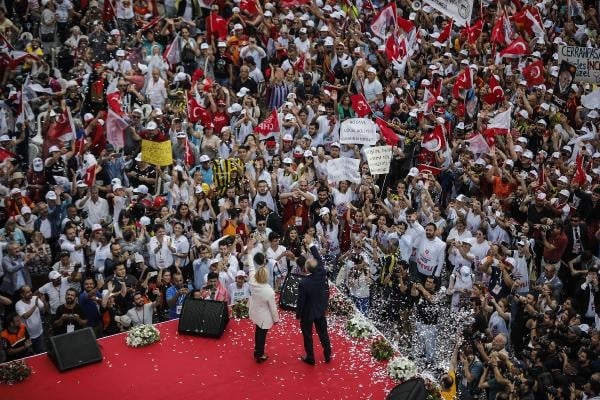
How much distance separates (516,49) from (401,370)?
34.9 ft

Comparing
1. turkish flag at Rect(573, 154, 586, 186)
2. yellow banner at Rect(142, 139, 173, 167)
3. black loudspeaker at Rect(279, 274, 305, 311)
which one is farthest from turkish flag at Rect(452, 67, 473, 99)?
black loudspeaker at Rect(279, 274, 305, 311)

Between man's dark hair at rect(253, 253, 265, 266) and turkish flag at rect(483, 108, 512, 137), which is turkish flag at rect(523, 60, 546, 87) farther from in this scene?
man's dark hair at rect(253, 253, 265, 266)

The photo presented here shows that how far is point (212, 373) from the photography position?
486 inches

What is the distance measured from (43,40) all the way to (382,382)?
11.5 m

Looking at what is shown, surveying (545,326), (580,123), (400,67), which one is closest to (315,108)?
(400,67)

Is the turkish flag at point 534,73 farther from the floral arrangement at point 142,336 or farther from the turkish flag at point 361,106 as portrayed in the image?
the floral arrangement at point 142,336

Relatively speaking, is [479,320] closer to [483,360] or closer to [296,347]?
[483,360]

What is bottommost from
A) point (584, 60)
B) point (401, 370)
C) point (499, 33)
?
point (401, 370)

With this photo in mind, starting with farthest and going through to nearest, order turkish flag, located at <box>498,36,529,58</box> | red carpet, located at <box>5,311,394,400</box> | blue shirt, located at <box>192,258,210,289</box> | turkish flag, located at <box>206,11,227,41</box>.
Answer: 1. turkish flag, located at <box>498,36,529,58</box>
2. turkish flag, located at <box>206,11,227,41</box>
3. blue shirt, located at <box>192,258,210,289</box>
4. red carpet, located at <box>5,311,394,400</box>

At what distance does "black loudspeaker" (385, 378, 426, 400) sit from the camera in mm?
9383

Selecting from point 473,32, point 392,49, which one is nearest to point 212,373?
point 392,49

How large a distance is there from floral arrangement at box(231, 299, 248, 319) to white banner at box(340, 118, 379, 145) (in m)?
4.63

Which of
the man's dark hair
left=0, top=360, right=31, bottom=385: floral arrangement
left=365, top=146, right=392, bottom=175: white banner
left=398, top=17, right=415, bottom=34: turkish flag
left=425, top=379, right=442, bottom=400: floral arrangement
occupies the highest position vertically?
left=398, top=17, right=415, bottom=34: turkish flag

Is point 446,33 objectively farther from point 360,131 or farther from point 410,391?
point 410,391
